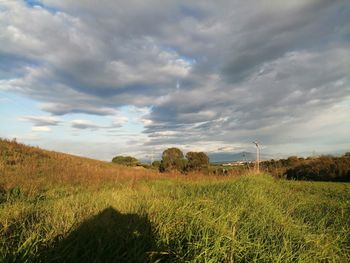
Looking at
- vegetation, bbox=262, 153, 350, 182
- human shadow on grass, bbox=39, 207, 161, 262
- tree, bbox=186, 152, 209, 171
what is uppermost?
tree, bbox=186, 152, 209, 171

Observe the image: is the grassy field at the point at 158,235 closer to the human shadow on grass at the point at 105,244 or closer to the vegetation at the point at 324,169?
the human shadow on grass at the point at 105,244

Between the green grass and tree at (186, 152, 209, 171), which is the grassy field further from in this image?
tree at (186, 152, 209, 171)

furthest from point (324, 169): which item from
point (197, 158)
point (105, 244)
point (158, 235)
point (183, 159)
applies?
point (183, 159)

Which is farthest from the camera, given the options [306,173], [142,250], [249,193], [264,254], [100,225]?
[306,173]

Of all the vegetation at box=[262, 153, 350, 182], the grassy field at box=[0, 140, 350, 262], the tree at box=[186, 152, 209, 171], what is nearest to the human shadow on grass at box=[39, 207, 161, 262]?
the grassy field at box=[0, 140, 350, 262]

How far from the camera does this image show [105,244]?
3631 millimetres

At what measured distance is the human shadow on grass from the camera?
338cm

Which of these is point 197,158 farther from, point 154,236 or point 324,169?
point 154,236

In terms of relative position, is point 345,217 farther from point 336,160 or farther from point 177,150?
point 177,150

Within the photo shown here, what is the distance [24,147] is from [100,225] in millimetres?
17269

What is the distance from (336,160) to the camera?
86.2 ft

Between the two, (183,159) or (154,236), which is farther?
(183,159)

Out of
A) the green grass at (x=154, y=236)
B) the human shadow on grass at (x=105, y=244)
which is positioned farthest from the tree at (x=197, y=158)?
the human shadow on grass at (x=105, y=244)

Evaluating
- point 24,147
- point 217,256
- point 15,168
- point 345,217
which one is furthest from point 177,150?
point 217,256
